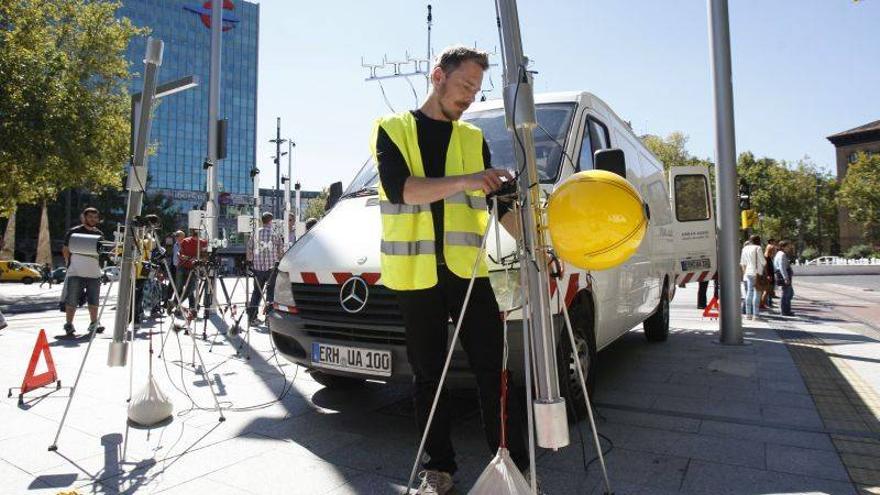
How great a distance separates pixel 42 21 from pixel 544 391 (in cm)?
2600

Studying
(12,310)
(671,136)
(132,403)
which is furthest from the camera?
(671,136)

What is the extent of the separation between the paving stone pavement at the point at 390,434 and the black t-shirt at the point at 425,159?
144 cm

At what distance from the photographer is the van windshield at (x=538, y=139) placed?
4066mm

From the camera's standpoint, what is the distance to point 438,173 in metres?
2.67

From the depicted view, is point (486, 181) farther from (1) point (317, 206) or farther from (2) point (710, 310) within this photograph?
(1) point (317, 206)

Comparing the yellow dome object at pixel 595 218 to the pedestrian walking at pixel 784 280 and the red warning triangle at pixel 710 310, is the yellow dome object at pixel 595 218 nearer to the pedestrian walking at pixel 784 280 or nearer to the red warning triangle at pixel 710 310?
the red warning triangle at pixel 710 310

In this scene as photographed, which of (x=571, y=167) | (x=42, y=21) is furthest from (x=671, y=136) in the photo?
(x=571, y=167)

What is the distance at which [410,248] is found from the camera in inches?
103

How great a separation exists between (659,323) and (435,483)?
587cm

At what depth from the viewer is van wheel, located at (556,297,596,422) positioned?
12.3 ft

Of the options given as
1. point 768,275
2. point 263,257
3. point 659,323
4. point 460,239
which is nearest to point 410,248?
point 460,239

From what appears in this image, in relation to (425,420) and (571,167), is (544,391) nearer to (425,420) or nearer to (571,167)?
(425,420)

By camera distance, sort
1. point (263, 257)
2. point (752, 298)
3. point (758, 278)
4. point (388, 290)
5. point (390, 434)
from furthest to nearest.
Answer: point (758, 278) → point (752, 298) → point (263, 257) → point (390, 434) → point (388, 290)

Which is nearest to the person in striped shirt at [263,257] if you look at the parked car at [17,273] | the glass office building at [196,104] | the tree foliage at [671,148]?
the parked car at [17,273]
